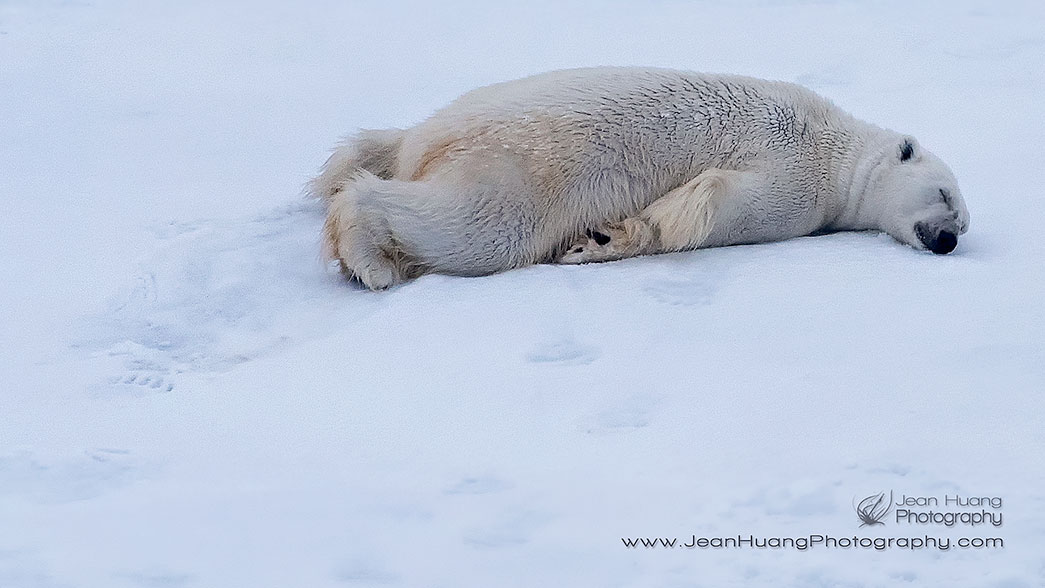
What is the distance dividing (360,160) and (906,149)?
6.79 feet

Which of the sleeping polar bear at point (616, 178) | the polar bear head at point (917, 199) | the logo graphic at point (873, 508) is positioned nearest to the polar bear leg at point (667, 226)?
the sleeping polar bear at point (616, 178)

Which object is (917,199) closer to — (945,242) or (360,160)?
(945,242)

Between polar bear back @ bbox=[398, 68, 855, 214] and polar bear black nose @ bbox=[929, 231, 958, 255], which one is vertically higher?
polar bear back @ bbox=[398, 68, 855, 214]

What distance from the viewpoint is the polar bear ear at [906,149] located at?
469cm

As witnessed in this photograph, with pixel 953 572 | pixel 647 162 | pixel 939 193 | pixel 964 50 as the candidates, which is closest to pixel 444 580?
pixel 953 572

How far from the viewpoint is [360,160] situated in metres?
4.75

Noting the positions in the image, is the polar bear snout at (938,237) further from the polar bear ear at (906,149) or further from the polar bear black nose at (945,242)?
the polar bear ear at (906,149)

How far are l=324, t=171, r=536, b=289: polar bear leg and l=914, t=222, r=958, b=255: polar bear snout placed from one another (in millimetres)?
1417

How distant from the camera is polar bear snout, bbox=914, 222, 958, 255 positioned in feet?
14.3

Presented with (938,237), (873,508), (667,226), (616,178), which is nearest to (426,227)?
(616,178)

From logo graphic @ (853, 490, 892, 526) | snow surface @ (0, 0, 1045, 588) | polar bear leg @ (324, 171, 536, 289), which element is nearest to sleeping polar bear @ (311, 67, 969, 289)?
polar bear leg @ (324, 171, 536, 289)

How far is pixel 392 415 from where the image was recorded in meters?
3.14

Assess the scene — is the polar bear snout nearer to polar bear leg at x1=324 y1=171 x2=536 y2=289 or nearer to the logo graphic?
polar bear leg at x1=324 y1=171 x2=536 y2=289

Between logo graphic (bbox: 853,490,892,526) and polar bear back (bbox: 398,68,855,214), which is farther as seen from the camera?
polar bear back (bbox: 398,68,855,214)
